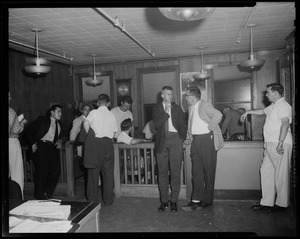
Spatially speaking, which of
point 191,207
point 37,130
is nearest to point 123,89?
point 37,130

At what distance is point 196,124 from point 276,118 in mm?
1165

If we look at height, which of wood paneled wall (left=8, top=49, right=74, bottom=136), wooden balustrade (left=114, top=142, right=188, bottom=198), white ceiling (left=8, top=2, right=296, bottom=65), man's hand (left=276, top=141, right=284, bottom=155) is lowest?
wooden balustrade (left=114, top=142, right=188, bottom=198)

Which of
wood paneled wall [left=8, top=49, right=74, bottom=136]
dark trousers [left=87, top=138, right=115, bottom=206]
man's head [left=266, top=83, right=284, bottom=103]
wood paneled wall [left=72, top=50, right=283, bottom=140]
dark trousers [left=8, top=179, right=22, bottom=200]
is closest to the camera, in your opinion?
dark trousers [left=8, top=179, right=22, bottom=200]

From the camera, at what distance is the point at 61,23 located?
4832 mm

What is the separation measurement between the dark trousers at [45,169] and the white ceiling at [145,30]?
7.43 feet

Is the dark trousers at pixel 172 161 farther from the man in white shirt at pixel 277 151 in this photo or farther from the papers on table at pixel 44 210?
the papers on table at pixel 44 210

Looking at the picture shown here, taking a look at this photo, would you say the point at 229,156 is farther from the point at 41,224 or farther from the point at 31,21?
the point at 31,21

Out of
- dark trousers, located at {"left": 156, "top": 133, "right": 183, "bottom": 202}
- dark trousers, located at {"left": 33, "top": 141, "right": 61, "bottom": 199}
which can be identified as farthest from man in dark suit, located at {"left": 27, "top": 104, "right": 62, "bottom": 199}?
dark trousers, located at {"left": 156, "top": 133, "right": 183, "bottom": 202}

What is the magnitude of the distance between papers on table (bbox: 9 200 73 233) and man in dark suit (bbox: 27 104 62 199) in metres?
2.87

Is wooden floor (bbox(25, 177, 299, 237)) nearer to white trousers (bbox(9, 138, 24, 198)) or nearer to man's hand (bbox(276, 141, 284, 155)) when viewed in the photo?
man's hand (bbox(276, 141, 284, 155))

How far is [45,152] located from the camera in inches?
186

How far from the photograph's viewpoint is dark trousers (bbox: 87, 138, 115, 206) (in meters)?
4.32

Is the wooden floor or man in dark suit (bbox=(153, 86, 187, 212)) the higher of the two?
man in dark suit (bbox=(153, 86, 187, 212))

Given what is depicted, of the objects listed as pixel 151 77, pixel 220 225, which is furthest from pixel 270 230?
pixel 151 77
